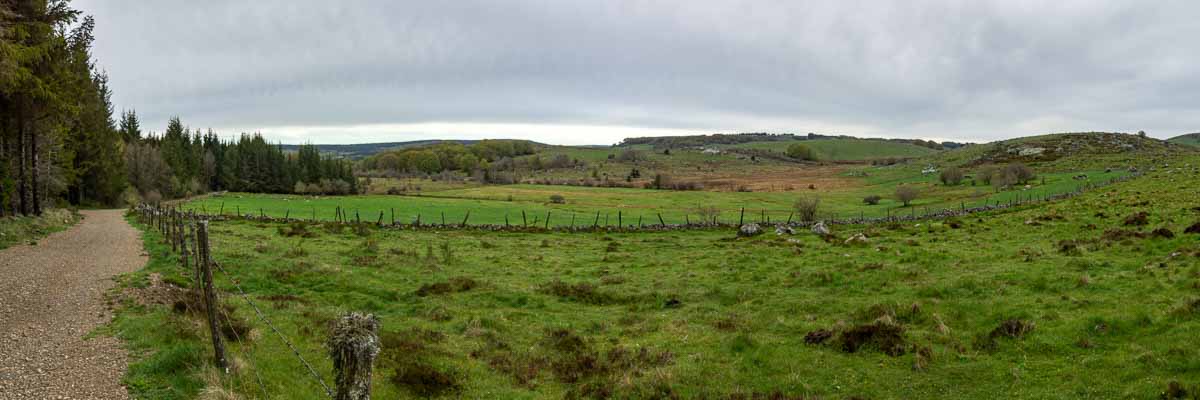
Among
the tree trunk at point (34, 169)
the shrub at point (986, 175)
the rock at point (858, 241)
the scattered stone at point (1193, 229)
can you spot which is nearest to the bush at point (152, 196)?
the tree trunk at point (34, 169)

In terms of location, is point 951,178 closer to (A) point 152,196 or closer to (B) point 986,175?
(B) point 986,175

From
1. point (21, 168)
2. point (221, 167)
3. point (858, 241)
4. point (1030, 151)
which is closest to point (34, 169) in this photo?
point (21, 168)

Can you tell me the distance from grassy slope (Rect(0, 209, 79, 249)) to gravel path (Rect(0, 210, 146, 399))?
2928mm

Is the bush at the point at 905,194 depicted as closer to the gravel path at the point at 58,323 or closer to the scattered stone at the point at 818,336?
the scattered stone at the point at 818,336

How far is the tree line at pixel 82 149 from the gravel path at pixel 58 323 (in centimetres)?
614

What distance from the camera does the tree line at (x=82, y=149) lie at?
22163 mm

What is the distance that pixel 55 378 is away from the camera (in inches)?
378

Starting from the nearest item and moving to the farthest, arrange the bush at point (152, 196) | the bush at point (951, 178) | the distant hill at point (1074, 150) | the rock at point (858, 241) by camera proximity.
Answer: the rock at point (858, 241), the bush at point (152, 196), the bush at point (951, 178), the distant hill at point (1074, 150)

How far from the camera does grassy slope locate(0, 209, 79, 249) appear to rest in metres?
26.1

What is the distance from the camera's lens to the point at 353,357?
6.12 metres

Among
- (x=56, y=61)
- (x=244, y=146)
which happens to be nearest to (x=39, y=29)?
(x=56, y=61)

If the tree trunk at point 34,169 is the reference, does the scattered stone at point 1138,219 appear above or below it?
below

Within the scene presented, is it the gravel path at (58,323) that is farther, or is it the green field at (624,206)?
the green field at (624,206)

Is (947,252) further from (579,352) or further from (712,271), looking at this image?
(579,352)
